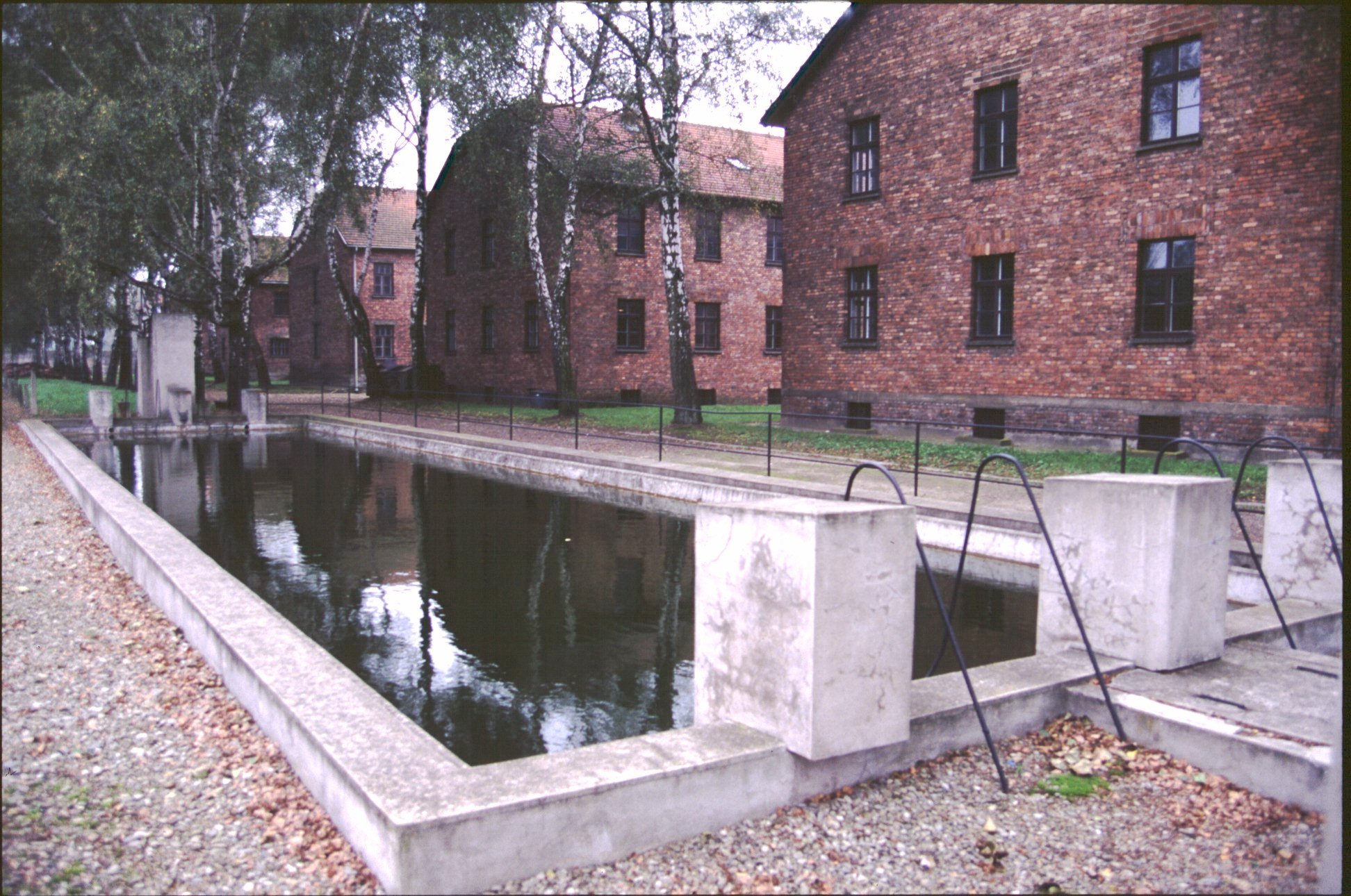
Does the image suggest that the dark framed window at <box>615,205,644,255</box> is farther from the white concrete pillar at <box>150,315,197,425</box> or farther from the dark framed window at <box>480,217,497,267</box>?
Result: the white concrete pillar at <box>150,315,197,425</box>

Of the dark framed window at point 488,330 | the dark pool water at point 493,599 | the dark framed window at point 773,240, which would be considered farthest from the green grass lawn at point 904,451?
the dark framed window at point 773,240

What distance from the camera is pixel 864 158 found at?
19828 mm

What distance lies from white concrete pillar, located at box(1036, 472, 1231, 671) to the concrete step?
0.59 ft

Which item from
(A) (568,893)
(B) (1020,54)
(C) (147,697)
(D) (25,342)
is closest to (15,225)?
(B) (1020,54)

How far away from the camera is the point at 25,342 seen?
5828 cm

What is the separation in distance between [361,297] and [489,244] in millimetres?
14990

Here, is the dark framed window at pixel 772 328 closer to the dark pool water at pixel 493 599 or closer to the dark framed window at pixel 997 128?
the dark framed window at pixel 997 128

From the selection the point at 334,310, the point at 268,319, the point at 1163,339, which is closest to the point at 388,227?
the point at 334,310

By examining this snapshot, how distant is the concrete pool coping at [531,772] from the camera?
318cm

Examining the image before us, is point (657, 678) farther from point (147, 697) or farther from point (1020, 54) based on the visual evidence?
point (1020, 54)

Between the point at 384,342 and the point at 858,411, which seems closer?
the point at 858,411

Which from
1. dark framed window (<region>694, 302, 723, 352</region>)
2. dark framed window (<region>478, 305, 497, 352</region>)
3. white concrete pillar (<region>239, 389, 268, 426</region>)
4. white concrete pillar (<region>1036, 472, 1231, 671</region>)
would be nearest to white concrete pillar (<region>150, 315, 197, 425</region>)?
white concrete pillar (<region>239, 389, 268, 426</region>)

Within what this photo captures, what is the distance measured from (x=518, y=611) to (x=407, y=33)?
15.1 meters

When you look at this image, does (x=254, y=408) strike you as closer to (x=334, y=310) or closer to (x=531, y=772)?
(x=334, y=310)
